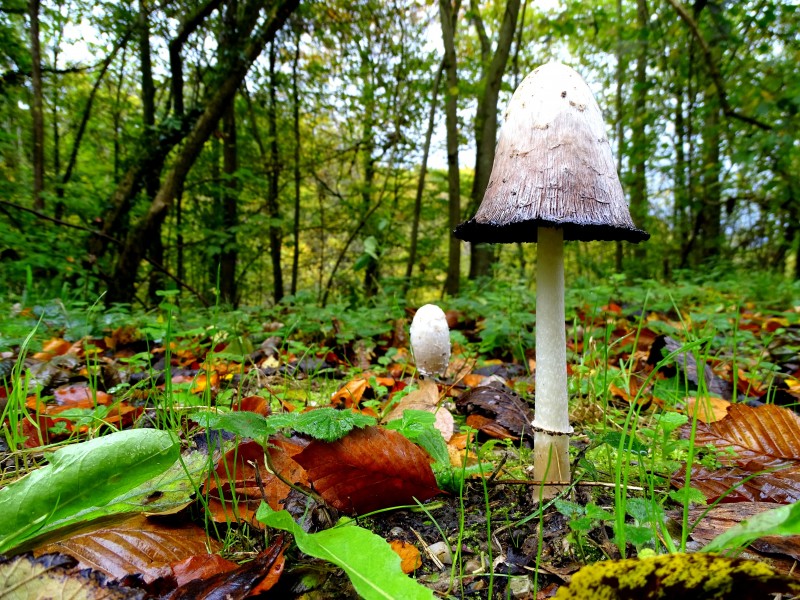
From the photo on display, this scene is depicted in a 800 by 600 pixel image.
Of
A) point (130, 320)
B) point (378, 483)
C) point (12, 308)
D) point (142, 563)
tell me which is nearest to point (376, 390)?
point (378, 483)

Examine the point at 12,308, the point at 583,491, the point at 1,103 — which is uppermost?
the point at 1,103

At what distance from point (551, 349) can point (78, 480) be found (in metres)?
1.20

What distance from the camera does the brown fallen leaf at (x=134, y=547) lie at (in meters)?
0.92

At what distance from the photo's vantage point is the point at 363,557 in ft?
2.74

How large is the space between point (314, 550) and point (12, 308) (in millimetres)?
4081

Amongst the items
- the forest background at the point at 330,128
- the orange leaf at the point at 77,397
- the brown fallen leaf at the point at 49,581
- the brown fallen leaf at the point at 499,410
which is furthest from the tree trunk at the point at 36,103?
the brown fallen leaf at the point at 49,581

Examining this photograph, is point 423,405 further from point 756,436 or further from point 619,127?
point 619,127

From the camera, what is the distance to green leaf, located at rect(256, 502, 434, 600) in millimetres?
775

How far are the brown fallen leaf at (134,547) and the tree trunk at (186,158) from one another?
5056 mm

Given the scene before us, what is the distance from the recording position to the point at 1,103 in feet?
19.9

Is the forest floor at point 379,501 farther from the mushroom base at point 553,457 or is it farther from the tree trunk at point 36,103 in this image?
the tree trunk at point 36,103

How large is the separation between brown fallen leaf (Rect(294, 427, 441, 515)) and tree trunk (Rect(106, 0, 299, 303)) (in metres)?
5.10

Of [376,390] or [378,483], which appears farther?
[376,390]

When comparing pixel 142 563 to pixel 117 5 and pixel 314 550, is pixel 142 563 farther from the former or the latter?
pixel 117 5
